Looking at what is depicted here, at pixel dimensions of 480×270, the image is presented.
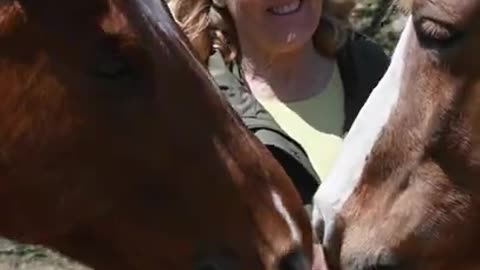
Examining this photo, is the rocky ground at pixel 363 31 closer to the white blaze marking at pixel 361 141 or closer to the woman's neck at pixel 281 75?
the woman's neck at pixel 281 75

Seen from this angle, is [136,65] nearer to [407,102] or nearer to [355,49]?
[407,102]

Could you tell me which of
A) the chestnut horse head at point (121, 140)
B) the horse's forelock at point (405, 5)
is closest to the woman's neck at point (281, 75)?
the horse's forelock at point (405, 5)

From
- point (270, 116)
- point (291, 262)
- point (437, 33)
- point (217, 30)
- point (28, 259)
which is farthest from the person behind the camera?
point (28, 259)

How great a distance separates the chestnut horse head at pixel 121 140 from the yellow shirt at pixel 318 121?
68 cm

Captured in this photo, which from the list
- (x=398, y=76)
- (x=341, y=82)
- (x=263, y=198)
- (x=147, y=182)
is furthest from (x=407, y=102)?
(x=341, y=82)

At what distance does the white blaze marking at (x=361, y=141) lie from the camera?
89.4 inches

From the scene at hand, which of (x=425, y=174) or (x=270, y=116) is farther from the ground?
(x=425, y=174)

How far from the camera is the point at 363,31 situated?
4535 mm

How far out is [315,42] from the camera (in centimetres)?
301

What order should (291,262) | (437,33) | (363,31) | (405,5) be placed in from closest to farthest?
(291,262), (437,33), (405,5), (363,31)

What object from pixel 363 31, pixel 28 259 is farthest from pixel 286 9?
pixel 28 259

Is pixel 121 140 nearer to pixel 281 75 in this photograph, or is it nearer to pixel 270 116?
pixel 270 116

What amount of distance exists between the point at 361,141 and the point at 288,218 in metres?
0.26

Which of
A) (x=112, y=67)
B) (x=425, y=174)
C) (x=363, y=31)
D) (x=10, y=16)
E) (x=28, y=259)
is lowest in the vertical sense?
(x=28, y=259)
